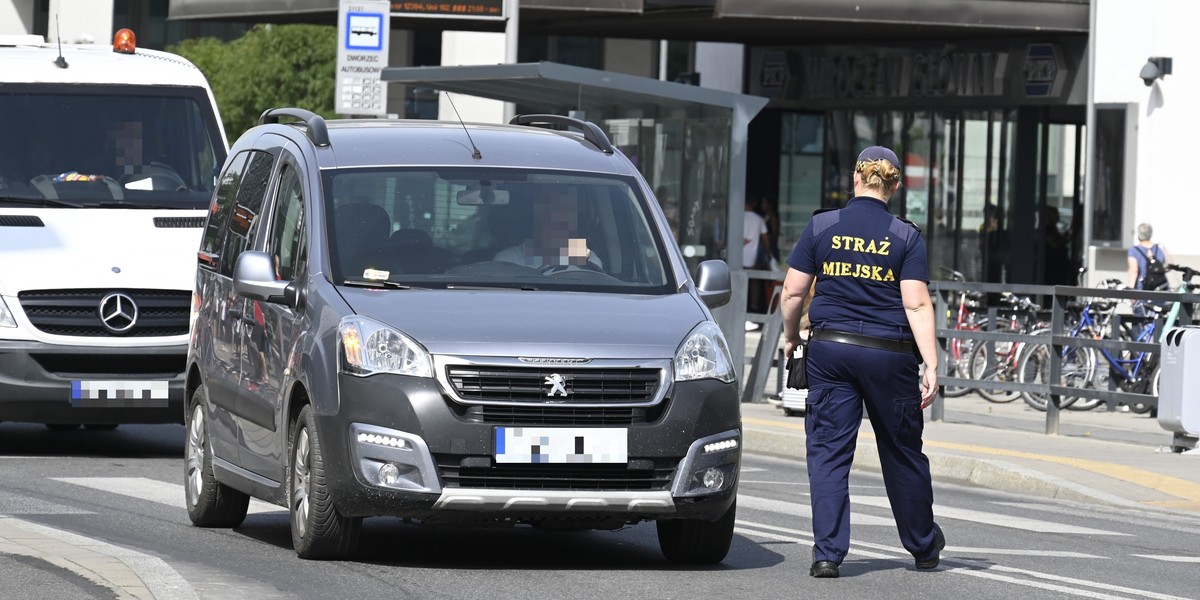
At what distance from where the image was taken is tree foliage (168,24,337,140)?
134 feet

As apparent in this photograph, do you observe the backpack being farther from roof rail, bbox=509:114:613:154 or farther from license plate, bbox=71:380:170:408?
roof rail, bbox=509:114:613:154

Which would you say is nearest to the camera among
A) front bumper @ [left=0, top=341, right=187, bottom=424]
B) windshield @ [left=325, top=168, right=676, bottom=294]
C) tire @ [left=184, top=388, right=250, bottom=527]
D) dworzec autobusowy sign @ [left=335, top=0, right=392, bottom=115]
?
windshield @ [left=325, top=168, right=676, bottom=294]

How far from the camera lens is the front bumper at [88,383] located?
1320cm

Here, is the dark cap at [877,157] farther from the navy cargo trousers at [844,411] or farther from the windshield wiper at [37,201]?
the windshield wiper at [37,201]

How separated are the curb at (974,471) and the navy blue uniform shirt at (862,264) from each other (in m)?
4.95

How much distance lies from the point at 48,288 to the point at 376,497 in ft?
18.0

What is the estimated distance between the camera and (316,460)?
28.0 ft

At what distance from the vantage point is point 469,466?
328 inches

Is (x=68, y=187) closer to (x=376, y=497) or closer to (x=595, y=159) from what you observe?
(x=595, y=159)

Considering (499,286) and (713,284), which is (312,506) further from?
(713,284)

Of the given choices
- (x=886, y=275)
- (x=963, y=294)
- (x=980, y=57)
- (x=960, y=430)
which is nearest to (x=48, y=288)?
(x=886, y=275)

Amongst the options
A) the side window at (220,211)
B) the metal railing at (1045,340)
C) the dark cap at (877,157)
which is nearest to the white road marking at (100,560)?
the side window at (220,211)

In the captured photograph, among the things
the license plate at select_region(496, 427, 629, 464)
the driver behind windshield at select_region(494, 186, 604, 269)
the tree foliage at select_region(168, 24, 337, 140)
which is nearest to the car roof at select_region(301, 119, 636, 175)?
the driver behind windshield at select_region(494, 186, 604, 269)

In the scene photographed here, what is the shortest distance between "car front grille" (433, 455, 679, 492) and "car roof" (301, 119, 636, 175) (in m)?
1.61
